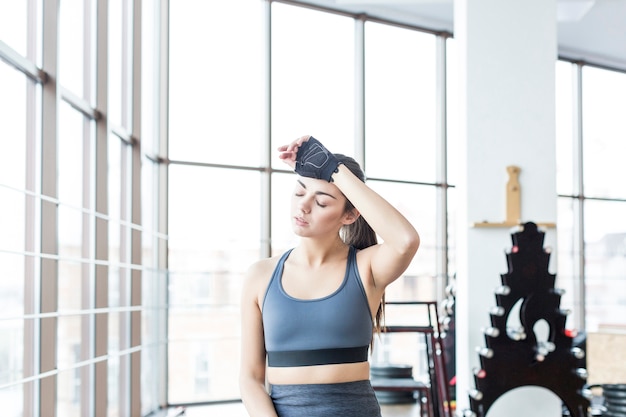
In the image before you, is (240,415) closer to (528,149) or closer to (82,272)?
(82,272)

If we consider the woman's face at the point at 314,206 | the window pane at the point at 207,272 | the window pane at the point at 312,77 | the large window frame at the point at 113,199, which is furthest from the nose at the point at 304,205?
the window pane at the point at 312,77

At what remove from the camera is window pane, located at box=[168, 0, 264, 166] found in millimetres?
5531

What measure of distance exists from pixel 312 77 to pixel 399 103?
32.3 inches

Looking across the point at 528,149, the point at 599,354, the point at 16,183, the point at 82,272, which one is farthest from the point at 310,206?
the point at 599,354

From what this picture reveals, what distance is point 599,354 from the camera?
282 inches

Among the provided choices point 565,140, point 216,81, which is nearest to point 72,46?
point 216,81

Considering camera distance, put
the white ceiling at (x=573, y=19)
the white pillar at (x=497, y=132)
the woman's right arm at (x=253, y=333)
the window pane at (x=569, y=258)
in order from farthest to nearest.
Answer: the window pane at (x=569, y=258) < the white ceiling at (x=573, y=19) < the white pillar at (x=497, y=132) < the woman's right arm at (x=253, y=333)

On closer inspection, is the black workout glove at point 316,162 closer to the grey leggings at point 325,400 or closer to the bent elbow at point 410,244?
the bent elbow at point 410,244

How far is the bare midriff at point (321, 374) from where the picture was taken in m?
1.50

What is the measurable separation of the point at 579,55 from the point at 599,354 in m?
2.85

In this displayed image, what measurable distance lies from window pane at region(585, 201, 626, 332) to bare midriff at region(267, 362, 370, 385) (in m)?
6.51

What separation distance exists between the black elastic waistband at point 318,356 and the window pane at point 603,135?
6547 mm

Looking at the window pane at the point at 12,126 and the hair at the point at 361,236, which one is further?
the window pane at the point at 12,126

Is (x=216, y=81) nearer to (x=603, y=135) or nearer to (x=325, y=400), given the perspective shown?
(x=603, y=135)
